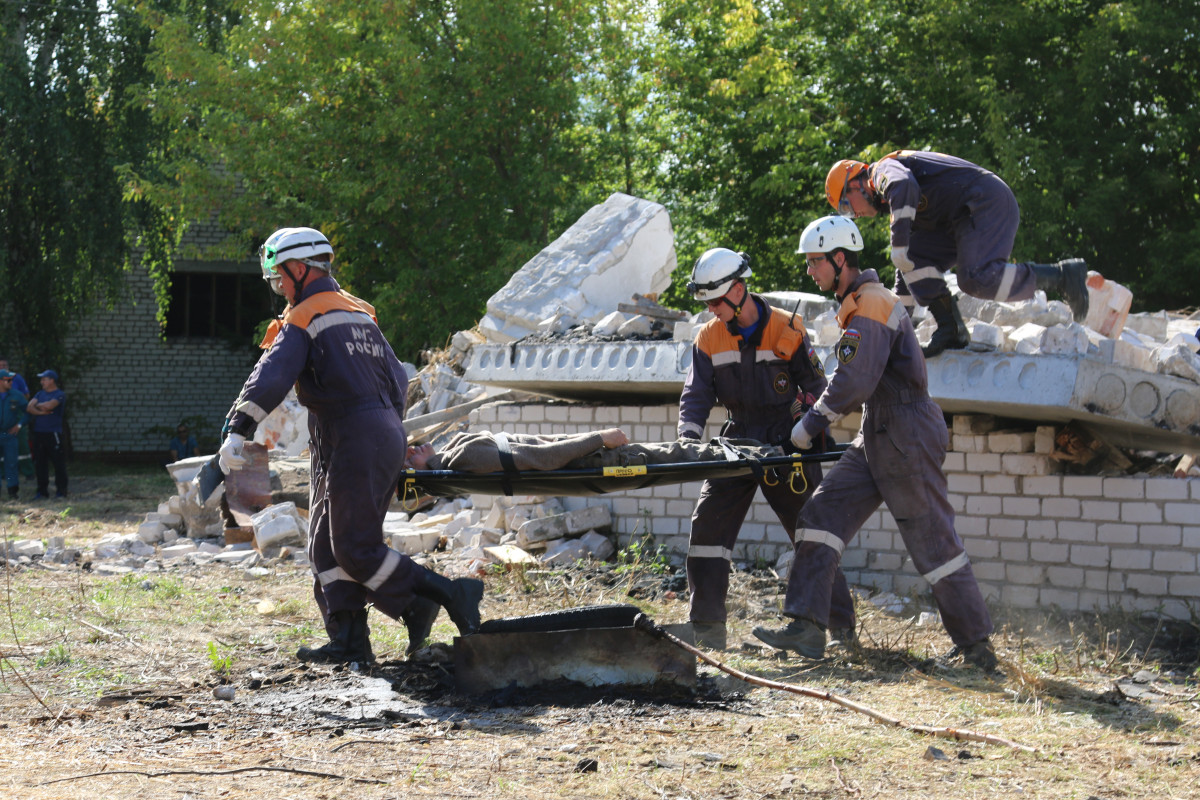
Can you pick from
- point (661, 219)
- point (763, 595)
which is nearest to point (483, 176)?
point (661, 219)

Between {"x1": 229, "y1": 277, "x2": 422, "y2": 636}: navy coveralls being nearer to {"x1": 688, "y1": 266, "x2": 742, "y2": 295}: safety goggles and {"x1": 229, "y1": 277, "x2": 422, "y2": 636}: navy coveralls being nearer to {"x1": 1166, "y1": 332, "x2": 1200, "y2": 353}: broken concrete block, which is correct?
{"x1": 688, "y1": 266, "x2": 742, "y2": 295}: safety goggles

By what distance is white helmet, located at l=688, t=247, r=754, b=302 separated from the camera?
5.10m

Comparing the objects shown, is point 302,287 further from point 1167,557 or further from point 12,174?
point 12,174

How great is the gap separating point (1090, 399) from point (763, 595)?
6.98ft

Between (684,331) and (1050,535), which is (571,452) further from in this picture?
(1050,535)

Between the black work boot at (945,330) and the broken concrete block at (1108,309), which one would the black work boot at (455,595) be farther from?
the broken concrete block at (1108,309)

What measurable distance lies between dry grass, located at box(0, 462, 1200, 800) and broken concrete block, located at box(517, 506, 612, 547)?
5.68 ft

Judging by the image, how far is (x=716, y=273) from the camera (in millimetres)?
5098

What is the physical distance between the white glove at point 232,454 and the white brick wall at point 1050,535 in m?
3.73

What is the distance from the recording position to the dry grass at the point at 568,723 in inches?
122

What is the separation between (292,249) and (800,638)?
2.77 meters

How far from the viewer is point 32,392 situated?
19.0 meters

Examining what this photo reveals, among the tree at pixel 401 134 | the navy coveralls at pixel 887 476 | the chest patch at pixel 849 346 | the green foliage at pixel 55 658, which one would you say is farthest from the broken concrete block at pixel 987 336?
the tree at pixel 401 134

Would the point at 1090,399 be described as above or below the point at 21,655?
above
